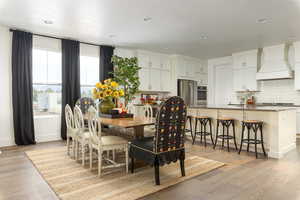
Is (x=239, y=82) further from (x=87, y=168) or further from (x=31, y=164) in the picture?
(x=31, y=164)

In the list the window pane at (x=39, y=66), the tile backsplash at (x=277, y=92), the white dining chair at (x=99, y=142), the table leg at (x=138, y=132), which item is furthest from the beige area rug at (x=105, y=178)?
the tile backsplash at (x=277, y=92)

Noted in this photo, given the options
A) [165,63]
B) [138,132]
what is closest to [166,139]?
[138,132]

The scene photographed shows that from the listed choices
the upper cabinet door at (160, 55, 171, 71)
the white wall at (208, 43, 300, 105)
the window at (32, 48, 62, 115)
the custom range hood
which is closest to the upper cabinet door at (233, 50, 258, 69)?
the custom range hood

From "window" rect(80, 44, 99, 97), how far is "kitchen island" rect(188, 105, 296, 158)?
337cm

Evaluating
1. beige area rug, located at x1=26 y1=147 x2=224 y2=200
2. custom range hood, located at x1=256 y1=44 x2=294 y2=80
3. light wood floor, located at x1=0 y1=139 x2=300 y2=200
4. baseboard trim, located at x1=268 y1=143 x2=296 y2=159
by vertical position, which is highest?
custom range hood, located at x1=256 y1=44 x2=294 y2=80

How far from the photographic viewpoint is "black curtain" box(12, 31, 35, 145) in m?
4.61

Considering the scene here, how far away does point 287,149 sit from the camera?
13.5 ft

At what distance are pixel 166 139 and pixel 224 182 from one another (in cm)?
98

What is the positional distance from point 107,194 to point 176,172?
1.12 m

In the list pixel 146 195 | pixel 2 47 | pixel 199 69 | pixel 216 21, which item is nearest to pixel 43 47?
pixel 2 47

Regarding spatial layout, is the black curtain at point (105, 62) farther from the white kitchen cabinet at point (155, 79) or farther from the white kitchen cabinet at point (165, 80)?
the white kitchen cabinet at point (165, 80)

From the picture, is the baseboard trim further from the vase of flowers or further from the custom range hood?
the vase of flowers

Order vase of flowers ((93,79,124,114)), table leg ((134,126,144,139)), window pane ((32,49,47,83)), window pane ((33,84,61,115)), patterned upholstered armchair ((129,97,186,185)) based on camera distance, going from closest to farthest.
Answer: patterned upholstered armchair ((129,97,186,185)) < table leg ((134,126,144,139)) < vase of flowers ((93,79,124,114)) < window pane ((32,49,47,83)) < window pane ((33,84,61,115))

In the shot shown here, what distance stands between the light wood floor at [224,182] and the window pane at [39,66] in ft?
7.01
